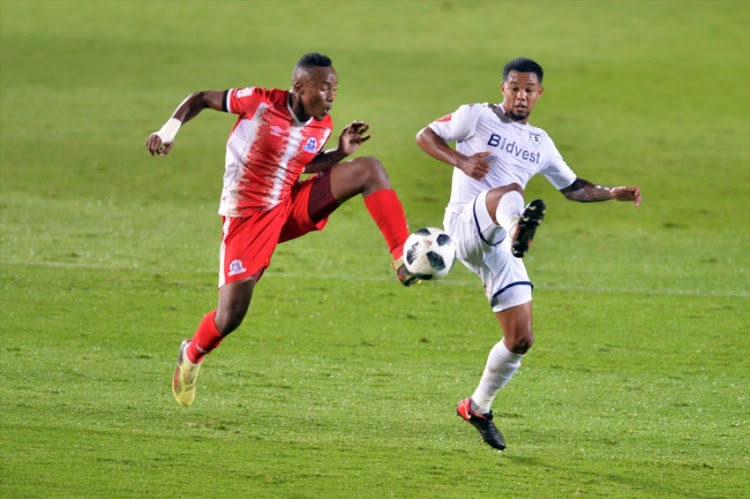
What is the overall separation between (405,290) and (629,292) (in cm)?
235

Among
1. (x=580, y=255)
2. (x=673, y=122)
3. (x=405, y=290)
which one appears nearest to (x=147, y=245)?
(x=405, y=290)

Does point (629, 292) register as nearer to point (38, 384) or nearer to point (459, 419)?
point (459, 419)

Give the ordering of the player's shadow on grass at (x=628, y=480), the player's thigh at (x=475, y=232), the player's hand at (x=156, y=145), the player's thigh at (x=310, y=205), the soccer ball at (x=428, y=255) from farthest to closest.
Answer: the player's thigh at (x=475, y=232) → the player's thigh at (x=310, y=205) → the player's shadow on grass at (x=628, y=480) → the player's hand at (x=156, y=145) → the soccer ball at (x=428, y=255)

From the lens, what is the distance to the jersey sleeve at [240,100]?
7.64 metres

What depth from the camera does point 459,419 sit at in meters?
8.72

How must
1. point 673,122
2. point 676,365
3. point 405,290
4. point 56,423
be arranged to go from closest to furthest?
1. point 56,423
2. point 676,365
3. point 405,290
4. point 673,122

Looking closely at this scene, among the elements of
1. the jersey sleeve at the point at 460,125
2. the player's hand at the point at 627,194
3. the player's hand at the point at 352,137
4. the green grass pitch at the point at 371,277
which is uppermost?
the jersey sleeve at the point at 460,125

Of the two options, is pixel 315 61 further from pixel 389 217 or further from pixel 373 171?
pixel 389 217

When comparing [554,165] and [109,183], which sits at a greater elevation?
[554,165]

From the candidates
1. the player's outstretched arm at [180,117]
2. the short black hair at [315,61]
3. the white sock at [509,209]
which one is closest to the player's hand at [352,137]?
the short black hair at [315,61]

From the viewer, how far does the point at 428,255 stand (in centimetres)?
670

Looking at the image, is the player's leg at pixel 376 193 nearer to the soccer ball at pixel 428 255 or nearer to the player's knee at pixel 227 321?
the soccer ball at pixel 428 255

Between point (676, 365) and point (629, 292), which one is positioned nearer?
point (676, 365)

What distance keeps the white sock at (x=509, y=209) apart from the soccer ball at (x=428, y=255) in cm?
54
